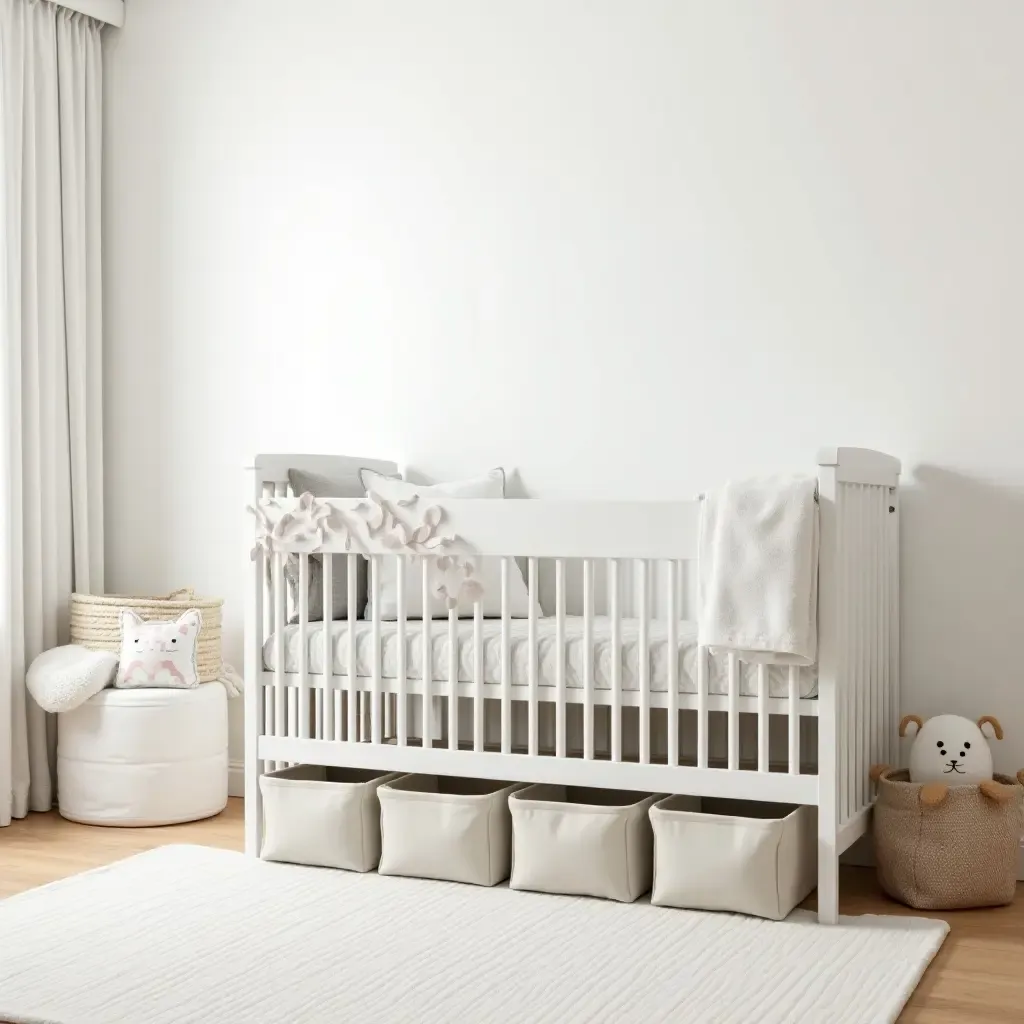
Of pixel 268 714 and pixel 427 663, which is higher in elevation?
pixel 427 663

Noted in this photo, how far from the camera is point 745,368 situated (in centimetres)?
312

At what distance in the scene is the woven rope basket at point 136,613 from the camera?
351 cm

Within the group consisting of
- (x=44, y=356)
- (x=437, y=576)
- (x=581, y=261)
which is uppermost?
(x=581, y=261)

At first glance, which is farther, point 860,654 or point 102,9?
point 102,9

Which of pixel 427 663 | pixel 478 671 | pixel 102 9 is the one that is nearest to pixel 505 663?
pixel 478 671

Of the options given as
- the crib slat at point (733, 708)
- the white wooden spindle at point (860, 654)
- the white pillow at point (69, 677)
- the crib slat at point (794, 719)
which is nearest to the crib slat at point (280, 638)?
the white pillow at point (69, 677)

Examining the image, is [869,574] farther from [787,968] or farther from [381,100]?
[381,100]

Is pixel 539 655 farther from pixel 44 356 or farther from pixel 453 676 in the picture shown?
pixel 44 356

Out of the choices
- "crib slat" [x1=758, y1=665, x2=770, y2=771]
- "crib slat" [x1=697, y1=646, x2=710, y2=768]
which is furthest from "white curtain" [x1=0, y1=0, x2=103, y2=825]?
"crib slat" [x1=758, y1=665, x2=770, y2=771]

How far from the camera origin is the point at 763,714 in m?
2.57

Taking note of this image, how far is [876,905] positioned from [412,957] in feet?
3.22

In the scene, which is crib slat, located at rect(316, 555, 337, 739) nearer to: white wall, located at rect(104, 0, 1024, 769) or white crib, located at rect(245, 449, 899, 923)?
white crib, located at rect(245, 449, 899, 923)

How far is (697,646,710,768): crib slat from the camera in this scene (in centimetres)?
261

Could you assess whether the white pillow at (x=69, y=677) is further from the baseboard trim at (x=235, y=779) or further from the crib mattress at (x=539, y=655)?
the crib mattress at (x=539, y=655)
